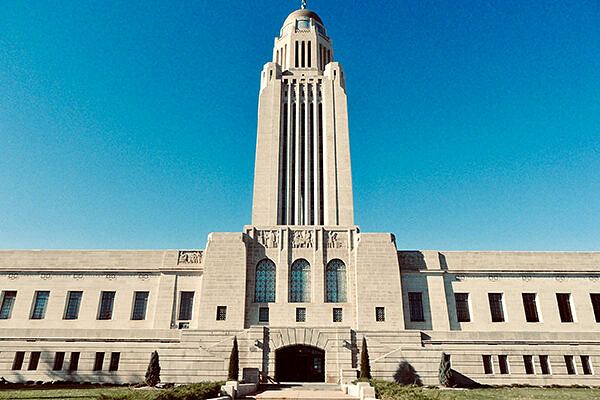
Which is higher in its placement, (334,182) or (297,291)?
(334,182)

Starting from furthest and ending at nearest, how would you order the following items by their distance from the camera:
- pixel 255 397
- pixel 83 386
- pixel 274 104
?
pixel 274 104 < pixel 83 386 < pixel 255 397

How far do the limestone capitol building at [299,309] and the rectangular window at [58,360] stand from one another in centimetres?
9

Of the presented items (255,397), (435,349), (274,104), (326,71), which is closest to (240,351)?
(255,397)

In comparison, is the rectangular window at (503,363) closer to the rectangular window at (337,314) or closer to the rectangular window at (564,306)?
the rectangular window at (564,306)

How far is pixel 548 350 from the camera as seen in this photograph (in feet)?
110

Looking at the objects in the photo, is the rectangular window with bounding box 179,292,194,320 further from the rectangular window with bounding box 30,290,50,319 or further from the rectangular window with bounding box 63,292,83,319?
the rectangular window with bounding box 30,290,50,319

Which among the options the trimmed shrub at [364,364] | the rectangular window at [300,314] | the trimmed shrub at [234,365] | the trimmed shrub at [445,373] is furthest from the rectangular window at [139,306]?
the trimmed shrub at [445,373]

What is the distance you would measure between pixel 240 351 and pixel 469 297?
2192 cm

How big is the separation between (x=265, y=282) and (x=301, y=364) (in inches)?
313

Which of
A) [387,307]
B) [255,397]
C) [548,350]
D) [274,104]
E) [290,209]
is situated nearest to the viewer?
[255,397]

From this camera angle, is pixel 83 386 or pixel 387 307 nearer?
pixel 83 386

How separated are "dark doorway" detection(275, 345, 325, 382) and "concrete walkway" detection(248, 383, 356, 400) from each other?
3.48 meters

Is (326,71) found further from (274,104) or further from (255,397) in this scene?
(255,397)

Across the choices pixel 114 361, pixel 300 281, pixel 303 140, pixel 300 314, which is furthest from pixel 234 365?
pixel 303 140
